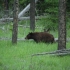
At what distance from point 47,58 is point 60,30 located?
1.68 meters

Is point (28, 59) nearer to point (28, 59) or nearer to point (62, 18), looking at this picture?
point (28, 59)

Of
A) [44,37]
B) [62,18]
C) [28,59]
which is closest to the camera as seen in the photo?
[28,59]

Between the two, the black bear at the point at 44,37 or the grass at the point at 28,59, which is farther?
the black bear at the point at 44,37

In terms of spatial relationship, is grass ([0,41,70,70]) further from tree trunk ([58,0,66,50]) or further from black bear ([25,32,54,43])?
black bear ([25,32,54,43])

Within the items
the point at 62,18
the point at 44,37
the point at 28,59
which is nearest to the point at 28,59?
the point at 28,59

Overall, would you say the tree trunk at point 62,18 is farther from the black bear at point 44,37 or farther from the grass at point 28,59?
the black bear at point 44,37

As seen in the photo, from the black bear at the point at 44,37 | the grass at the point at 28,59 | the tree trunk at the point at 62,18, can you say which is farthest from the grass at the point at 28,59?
the black bear at the point at 44,37

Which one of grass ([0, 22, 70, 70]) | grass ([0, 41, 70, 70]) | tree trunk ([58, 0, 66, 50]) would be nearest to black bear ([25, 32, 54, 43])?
grass ([0, 22, 70, 70])

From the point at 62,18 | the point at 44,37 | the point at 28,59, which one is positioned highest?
the point at 62,18

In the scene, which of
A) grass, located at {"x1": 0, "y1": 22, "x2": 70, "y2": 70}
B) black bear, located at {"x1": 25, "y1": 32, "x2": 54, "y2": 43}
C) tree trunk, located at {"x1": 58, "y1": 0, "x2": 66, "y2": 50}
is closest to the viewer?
grass, located at {"x1": 0, "y1": 22, "x2": 70, "y2": 70}

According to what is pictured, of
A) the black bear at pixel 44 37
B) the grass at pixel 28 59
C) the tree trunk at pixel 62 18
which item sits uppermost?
the tree trunk at pixel 62 18

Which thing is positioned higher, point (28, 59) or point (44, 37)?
point (44, 37)

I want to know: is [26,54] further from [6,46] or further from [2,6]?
[2,6]

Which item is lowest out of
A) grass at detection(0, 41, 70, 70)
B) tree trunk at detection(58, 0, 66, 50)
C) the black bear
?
grass at detection(0, 41, 70, 70)
